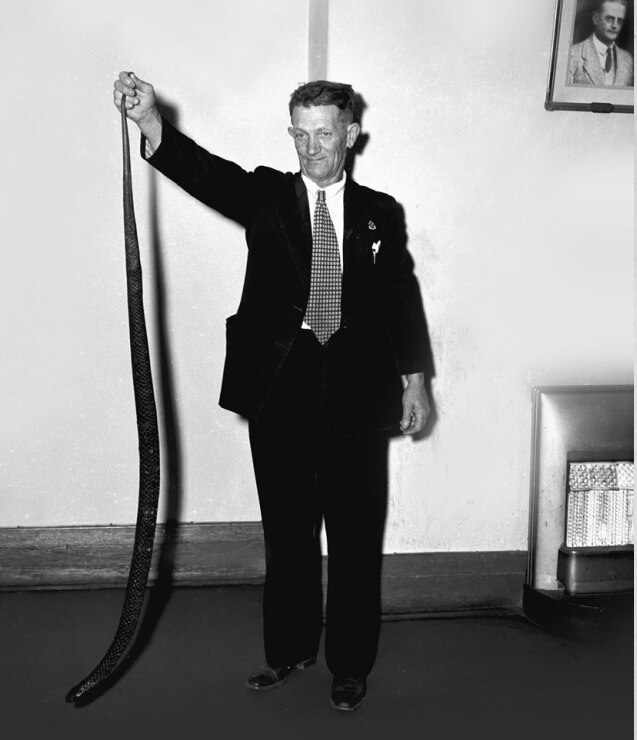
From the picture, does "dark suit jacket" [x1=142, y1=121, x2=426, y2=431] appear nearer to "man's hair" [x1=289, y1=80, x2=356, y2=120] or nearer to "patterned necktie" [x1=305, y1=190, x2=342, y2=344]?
"patterned necktie" [x1=305, y1=190, x2=342, y2=344]

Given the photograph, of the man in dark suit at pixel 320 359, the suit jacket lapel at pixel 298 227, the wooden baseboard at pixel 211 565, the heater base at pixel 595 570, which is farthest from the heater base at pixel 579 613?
the suit jacket lapel at pixel 298 227

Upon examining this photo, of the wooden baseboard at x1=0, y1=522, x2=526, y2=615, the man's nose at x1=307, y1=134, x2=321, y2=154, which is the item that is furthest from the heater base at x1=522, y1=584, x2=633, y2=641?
the man's nose at x1=307, y1=134, x2=321, y2=154

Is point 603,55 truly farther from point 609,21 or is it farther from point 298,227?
point 298,227

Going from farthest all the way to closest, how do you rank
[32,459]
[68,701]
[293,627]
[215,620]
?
[32,459] → [215,620] → [293,627] → [68,701]

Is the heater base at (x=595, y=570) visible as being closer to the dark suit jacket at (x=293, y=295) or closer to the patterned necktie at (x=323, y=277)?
the dark suit jacket at (x=293, y=295)

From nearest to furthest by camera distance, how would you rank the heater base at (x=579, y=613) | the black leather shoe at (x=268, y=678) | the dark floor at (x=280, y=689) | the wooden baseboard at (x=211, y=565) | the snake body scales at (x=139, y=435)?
the snake body scales at (x=139, y=435) < the dark floor at (x=280, y=689) < the black leather shoe at (x=268, y=678) < the heater base at (x=579, y=613) < the wooden baseboard at (x=211, y=565)

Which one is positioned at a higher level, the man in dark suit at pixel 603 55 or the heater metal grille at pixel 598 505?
the man in dark suit at pixel 603 55

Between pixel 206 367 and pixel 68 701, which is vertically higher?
pixel 206 367

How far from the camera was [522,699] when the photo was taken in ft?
6.89

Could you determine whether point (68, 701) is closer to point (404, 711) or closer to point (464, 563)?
point (404, 711)

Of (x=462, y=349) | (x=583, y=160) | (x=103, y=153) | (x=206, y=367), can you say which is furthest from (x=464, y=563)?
(x=103, y=153)

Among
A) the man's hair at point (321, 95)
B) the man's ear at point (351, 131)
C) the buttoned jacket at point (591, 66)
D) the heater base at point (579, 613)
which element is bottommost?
the heater base at point (579, 613)

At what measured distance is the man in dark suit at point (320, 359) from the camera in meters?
2.02

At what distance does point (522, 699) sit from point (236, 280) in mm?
1314
